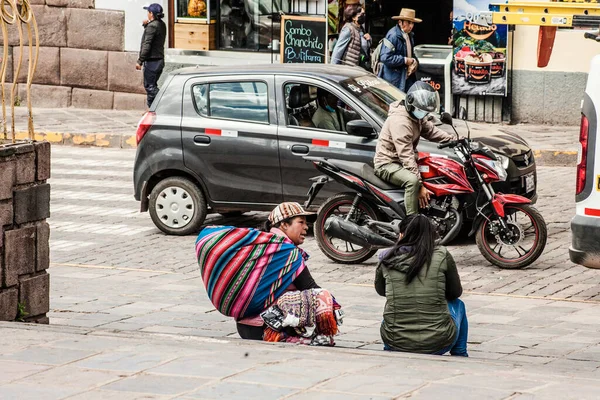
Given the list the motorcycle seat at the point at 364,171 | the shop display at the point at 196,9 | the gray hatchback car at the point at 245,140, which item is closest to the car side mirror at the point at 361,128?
the gray hatchback car at the point at 245,140

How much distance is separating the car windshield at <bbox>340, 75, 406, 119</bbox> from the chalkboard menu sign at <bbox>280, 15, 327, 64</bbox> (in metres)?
7.25

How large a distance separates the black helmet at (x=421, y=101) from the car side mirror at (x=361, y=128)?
84 centimetres

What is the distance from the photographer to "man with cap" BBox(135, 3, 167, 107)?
19062mm

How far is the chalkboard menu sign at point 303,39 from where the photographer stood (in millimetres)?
19703

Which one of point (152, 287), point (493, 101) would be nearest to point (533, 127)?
point (493, 101)

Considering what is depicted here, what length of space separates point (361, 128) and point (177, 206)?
205 centimetres

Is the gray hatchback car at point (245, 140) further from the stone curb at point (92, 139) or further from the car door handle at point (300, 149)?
the stone curb at point (92, 139)

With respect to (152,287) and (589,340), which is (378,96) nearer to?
(152,287)

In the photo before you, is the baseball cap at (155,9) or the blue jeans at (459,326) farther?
the baseball cap at (155,9)

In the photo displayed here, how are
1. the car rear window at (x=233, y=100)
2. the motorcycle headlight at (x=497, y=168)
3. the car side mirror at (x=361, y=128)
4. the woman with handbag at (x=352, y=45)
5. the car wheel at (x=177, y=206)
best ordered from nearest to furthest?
the motorcycle headlight at (x=497, y=168) → the car side mirror at (x=361, y=128) → the car rear window at (x=233, y=100) → the car wheel at (x=177, y=206) → the woman with handbag at (x=352, y=45)

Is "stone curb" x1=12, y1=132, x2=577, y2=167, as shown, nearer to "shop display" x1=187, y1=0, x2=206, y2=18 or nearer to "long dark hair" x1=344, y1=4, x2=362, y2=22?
"shop display" x1=187, y1=0, x2=206, y2=18

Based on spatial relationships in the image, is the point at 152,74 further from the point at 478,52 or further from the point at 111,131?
the point at 478,52

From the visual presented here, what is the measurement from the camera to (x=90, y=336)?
7219 millimetres

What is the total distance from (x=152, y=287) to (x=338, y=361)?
3785 mm
